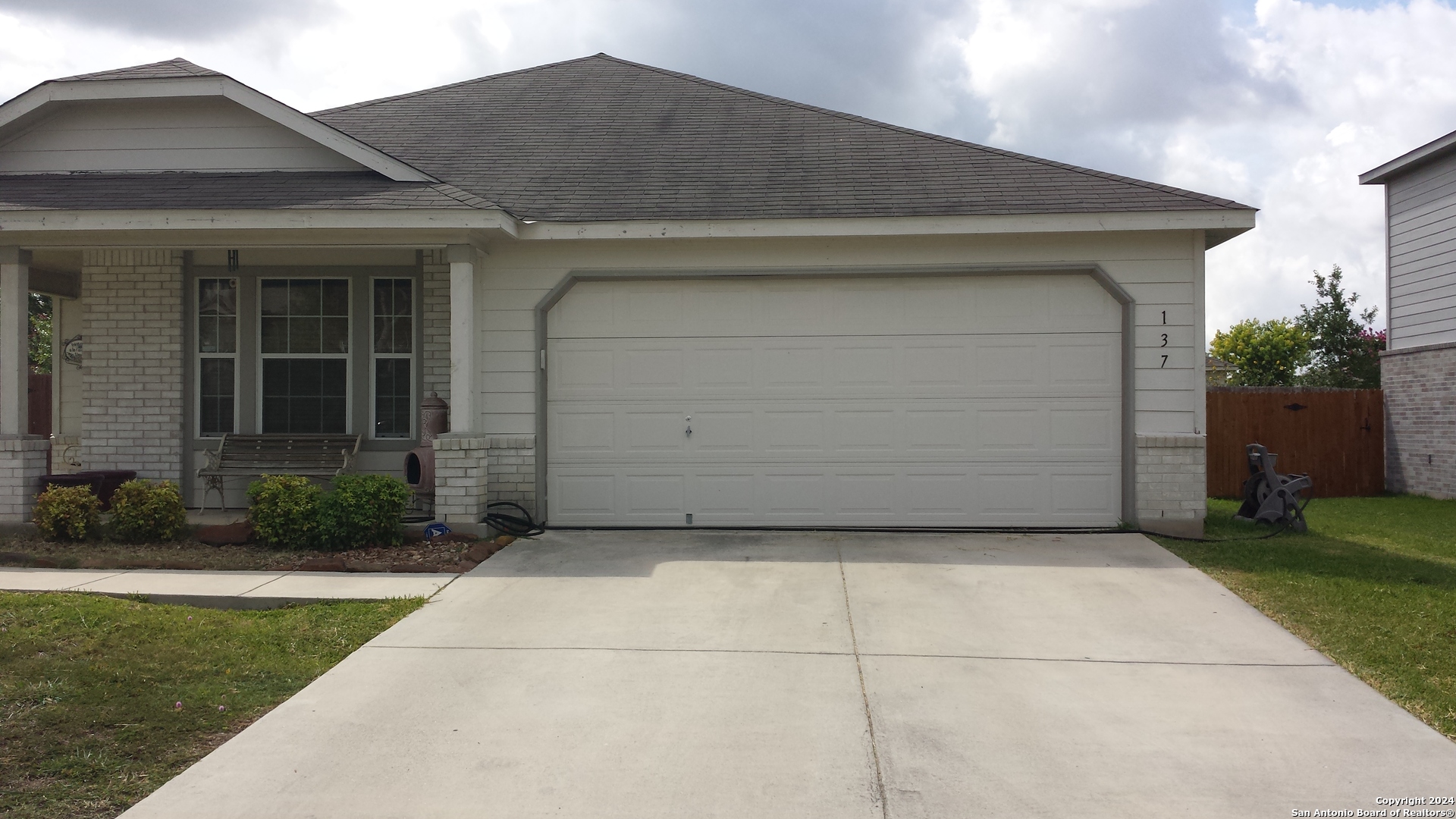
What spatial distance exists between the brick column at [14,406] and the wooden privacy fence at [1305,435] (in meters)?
14.1

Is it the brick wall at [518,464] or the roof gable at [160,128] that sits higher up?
the roof gable at [160,128]

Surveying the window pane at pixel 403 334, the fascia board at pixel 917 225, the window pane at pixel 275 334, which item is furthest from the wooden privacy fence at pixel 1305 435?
the window pane at pixel 275 334

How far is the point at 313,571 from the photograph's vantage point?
23.9 feet

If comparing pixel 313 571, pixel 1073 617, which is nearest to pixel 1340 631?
pixel 1073 617

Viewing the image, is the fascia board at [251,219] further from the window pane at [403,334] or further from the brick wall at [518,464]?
the brick wall at [518,464]

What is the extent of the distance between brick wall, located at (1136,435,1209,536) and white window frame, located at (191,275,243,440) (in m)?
9.32

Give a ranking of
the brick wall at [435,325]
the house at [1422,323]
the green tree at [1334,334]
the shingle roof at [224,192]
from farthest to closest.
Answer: the green tree at [1334,334], the house at [1422,323], the brick wall at [435,325], the shingle roof at [224,192]

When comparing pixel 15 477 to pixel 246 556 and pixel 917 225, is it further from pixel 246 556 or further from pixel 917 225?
pixel 917 225

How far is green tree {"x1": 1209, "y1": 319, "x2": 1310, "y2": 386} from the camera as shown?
96.8 feet

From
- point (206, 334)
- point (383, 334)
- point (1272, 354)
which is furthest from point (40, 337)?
point (1272, 354)

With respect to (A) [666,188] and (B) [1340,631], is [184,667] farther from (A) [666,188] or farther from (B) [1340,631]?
(B) [1340,631]

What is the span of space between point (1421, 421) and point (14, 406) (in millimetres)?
17541

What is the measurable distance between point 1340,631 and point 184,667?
6794 mm

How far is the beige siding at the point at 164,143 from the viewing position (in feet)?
30.2
